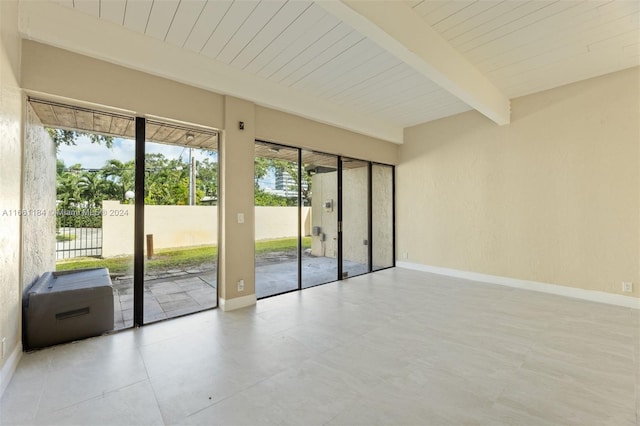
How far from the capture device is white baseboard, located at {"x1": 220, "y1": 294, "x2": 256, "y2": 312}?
3.71 m

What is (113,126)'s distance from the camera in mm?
3152

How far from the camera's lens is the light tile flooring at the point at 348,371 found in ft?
5.97

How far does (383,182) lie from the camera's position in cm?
644

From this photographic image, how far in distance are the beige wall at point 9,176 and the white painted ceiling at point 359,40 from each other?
39 cm

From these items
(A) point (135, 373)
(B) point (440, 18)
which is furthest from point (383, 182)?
(A) point (135, 373)

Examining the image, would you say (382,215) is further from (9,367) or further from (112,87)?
(9,367)

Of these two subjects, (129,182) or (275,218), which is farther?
(275,218)

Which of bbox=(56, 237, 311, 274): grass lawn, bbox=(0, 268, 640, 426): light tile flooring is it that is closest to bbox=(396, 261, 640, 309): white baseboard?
bbox=(0, 268, 640, 426): light tile flooring

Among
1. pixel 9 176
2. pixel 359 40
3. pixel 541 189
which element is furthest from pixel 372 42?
pixel 541 189

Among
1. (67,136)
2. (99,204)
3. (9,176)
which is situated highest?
(67,136)

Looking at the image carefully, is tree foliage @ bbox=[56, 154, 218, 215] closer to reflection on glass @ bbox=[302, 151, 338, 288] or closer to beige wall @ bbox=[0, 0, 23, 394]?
beige wall @ bbox=[0, 0, 23, 394]

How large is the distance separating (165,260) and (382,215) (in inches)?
177

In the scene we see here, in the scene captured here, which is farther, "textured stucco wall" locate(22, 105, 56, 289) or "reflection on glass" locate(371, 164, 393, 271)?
"reflection on glass" locate(371, 164, 393, 271)

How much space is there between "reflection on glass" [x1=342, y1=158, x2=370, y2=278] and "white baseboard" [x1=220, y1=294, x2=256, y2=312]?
6.91ft
